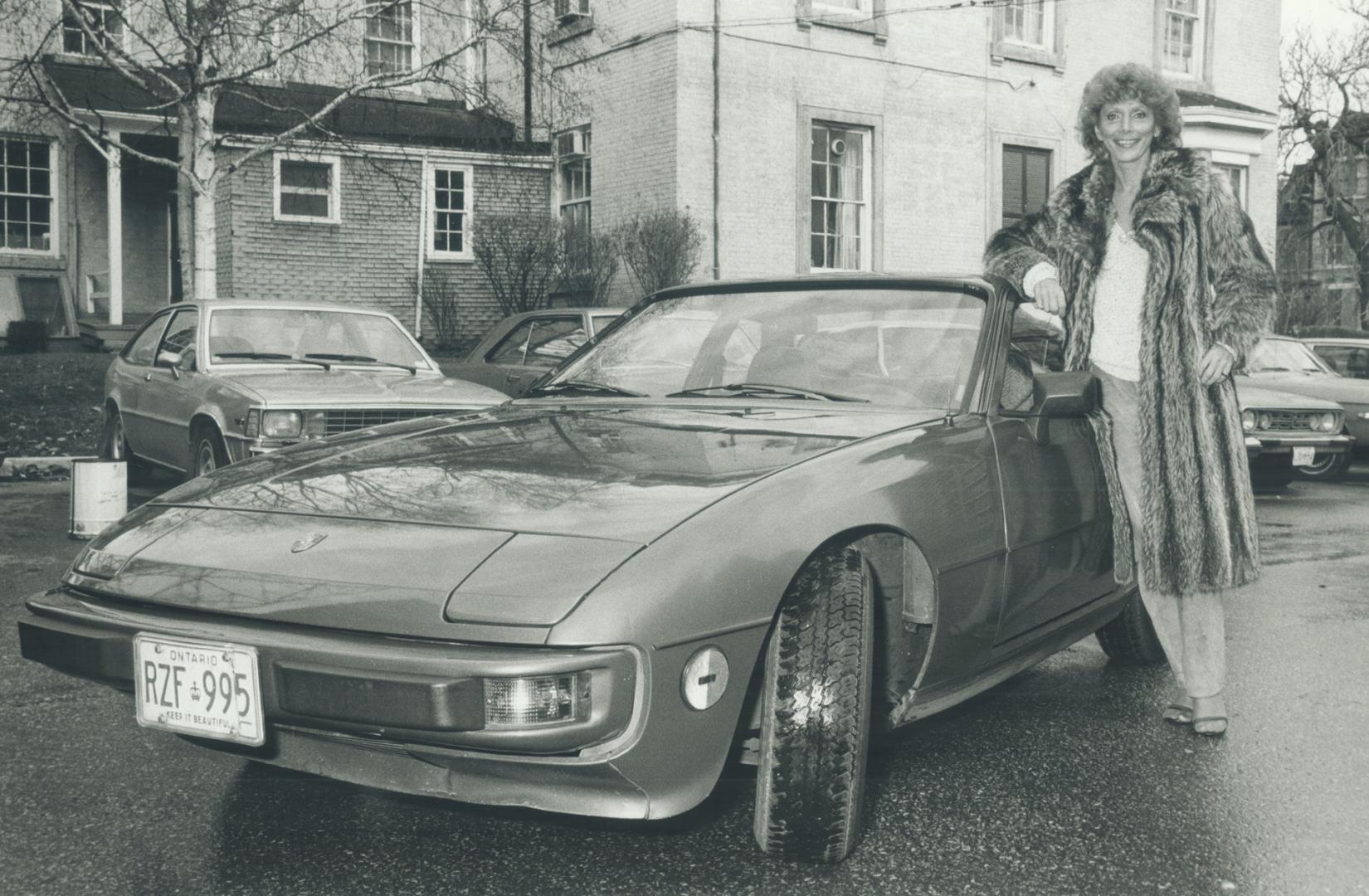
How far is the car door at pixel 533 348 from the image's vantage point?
10375mm

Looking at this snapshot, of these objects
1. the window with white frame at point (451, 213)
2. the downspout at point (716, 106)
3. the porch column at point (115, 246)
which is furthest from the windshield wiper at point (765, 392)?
the porch column at point (115, 246)

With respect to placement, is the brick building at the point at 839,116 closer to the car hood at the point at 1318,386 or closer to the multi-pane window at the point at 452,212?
the multi-pane window at the point at 452,212

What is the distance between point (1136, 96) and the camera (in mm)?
4074

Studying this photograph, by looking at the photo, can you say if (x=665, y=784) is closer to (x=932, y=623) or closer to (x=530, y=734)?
(x=530, y=734)

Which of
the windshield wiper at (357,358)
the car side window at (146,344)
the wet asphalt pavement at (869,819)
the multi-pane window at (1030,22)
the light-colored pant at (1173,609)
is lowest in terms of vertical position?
the wet asphalt pavement at (869,819)

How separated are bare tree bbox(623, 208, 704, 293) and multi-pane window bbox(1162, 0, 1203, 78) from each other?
31.8 ft

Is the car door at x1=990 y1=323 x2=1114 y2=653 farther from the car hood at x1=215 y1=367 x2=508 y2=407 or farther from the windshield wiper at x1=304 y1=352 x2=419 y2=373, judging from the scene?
the windshield wiper at x1=304 y1=352 x2=419 y2=373

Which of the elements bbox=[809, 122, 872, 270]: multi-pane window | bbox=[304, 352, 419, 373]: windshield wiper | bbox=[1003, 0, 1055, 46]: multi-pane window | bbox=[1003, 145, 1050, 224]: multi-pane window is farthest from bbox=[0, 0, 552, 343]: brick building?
bbox=[304, 352, 419, 373]: windshield wiper

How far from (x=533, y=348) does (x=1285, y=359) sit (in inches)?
290

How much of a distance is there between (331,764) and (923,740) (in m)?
1.86

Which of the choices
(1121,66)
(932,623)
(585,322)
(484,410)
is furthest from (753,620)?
(585,322)

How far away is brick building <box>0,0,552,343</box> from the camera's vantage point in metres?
18.0

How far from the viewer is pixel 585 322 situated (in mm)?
10523

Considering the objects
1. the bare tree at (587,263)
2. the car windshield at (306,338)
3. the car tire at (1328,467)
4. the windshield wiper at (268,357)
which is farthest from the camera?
the bare tree at (587,263)
